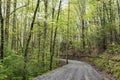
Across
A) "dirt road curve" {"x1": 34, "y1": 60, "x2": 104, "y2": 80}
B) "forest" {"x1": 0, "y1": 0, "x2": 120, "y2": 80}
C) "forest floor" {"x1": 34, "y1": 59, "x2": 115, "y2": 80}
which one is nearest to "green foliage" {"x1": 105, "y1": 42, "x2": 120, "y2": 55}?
"forest" {"x1": 0, "y1": 0, "x2": 120, "y2": 80}

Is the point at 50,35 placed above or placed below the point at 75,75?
above

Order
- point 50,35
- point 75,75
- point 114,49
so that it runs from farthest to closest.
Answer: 1. point 50,35
2. point 114,49
3. point 75,75

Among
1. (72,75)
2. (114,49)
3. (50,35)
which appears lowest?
(72,75)

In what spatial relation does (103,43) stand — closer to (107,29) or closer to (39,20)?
(107,29)

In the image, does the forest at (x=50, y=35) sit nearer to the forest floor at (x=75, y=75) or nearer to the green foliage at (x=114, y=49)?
the green foliage at (x=114, y=49)

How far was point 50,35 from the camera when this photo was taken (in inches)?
1668

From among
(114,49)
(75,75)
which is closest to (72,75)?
(75,75)

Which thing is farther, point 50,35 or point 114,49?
point 50,35

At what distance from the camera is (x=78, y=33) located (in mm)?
61156

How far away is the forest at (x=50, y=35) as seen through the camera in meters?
19.1

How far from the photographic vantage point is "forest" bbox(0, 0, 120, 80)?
→ 1911 cm

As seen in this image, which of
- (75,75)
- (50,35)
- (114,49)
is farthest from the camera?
(50,35)

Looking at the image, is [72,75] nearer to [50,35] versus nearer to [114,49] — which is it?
[114,49]

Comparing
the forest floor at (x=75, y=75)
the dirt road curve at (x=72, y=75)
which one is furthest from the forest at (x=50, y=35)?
the dirt road curve at (x=72, y=75)
